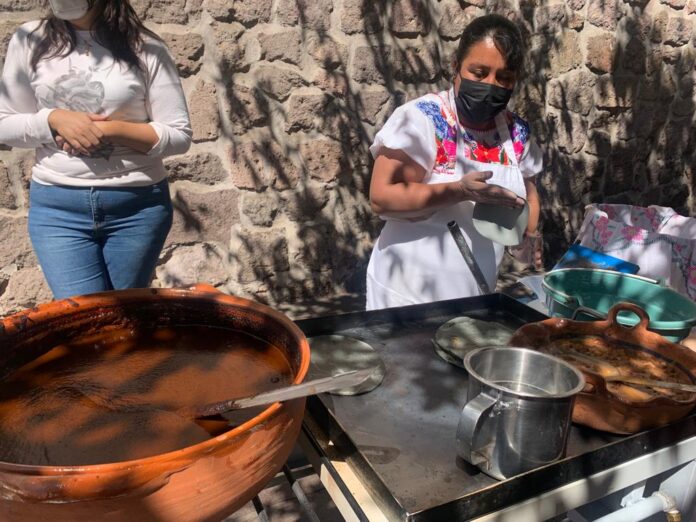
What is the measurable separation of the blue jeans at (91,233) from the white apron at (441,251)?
0.83 m

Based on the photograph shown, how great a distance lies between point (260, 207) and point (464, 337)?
1.98 m

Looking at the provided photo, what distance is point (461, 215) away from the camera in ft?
5.75

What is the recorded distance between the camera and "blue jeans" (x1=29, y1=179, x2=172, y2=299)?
5.64 ft

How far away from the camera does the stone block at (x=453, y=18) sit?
127 inches

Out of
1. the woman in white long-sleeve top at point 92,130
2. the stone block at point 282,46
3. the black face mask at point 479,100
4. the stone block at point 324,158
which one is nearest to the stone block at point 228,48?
the stone block at point 282,46

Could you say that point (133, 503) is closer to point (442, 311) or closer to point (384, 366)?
point (384, 366)

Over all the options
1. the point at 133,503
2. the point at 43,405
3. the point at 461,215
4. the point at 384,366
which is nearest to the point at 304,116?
the point at 461,215

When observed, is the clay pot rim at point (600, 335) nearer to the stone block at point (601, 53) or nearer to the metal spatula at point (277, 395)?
the metal spatula at point (277, 395)

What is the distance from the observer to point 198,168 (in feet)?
9.23

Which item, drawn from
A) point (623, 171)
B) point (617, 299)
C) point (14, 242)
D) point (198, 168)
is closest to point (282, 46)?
point (198, 168)

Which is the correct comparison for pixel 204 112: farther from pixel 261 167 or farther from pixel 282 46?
pixel 282 46

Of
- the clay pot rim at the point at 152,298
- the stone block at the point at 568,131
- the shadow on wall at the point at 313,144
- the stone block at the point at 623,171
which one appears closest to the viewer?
the clay pot rim at the point at 152,298

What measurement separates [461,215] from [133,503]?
1.36 metres

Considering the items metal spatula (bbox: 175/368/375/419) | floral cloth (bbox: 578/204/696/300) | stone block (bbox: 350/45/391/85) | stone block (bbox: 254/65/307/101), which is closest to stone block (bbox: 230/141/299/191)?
stone block (bbox: 254/65/307/101)
